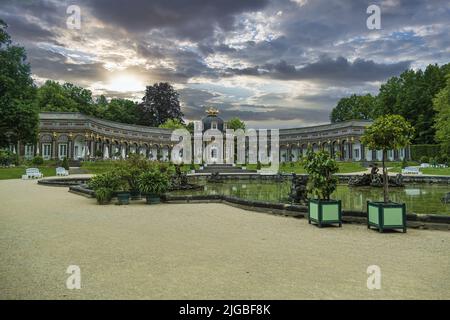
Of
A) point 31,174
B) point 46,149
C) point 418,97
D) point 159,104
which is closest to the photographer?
point 31,174

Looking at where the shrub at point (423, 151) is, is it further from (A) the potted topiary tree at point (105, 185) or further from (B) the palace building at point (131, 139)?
(A) the potted topiary tree at point (105, 185)

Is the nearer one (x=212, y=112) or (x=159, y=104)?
(x=212, y=112)

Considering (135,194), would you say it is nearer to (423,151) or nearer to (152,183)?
(152,183)

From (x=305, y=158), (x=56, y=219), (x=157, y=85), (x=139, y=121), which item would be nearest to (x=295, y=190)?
(x=305, y=158)

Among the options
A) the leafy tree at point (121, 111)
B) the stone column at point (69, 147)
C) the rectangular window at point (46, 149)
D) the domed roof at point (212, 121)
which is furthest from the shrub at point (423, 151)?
the leafy tree at point (121, 111)

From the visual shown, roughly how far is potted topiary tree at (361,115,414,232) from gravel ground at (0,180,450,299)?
319mm

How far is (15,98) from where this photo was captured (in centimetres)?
2970

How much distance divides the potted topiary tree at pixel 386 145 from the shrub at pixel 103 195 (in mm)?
10218

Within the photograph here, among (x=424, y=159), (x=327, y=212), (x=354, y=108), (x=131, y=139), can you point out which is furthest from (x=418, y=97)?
(x=327, y=212)

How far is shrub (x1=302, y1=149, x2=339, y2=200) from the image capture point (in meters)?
9.97

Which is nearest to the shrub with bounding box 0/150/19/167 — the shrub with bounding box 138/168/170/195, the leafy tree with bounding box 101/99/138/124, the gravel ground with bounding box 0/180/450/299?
the shrub with bounding box 138/168/170/195

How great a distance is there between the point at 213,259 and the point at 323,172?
520cm

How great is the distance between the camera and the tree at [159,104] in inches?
3684

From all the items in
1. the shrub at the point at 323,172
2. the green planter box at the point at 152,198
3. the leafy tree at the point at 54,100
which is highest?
the leafy tree at the point at 54,100
